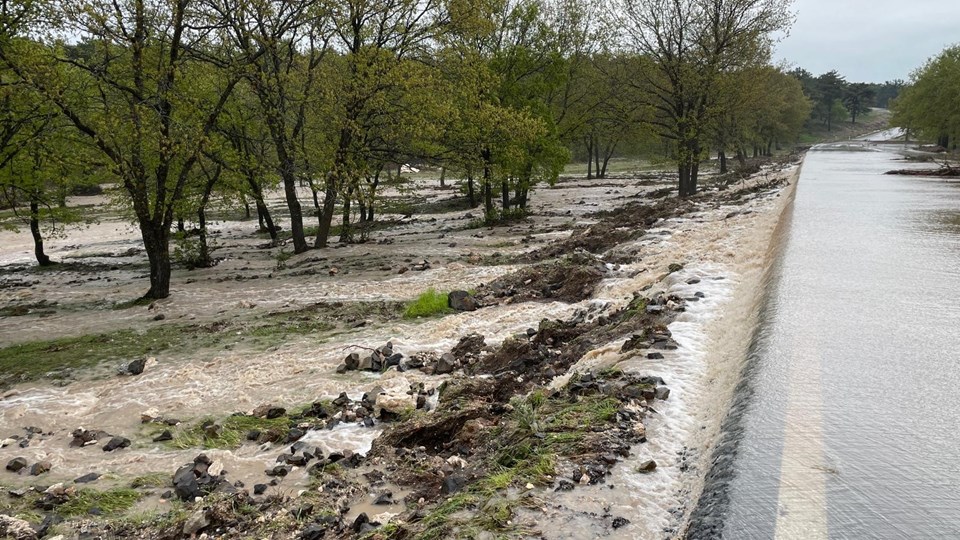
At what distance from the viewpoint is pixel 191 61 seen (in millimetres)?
18188

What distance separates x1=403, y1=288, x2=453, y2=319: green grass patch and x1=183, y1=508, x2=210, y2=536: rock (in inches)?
278

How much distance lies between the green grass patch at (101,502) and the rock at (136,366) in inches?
171

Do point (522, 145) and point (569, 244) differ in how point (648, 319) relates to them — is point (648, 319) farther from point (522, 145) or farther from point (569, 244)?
point (522, 145)

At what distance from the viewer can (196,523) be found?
4.73 metres

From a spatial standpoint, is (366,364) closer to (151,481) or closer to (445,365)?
(445,365)

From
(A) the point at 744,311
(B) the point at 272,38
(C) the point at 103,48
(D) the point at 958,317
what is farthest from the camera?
(B) the point at 272,38

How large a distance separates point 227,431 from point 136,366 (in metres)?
3.89

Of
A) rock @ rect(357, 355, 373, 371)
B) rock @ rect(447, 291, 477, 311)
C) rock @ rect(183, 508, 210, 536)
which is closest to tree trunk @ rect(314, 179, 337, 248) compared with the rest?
rock @ rect(447, 291, 477, 311)

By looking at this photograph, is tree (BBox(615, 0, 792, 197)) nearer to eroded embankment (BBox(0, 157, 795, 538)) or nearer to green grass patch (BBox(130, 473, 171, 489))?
eroded embankment (BBox(0, 157, 795, 538))

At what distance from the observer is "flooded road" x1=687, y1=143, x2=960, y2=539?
348cm

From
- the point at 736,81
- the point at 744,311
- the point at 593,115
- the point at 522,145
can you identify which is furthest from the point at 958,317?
the point at 593,115

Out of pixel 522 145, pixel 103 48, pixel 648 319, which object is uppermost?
pixel 103 48

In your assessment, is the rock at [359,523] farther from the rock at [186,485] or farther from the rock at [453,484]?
the rock at [186,485]

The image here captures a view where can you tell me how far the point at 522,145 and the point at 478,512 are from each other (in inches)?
987
